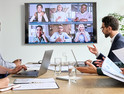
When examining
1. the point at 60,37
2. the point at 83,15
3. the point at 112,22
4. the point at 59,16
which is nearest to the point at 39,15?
the point at 59,16

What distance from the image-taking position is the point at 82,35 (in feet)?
15.6

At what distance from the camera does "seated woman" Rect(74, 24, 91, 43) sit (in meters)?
4.74

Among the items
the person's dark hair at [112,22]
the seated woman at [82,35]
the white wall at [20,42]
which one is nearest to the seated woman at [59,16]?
the seated woman at [82,35]

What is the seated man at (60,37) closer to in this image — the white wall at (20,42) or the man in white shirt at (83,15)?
the white wall at (20,42)

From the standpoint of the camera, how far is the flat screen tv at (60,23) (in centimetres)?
475

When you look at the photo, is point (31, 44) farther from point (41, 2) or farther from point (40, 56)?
point (41, 2)

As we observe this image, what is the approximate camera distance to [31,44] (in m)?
4.79

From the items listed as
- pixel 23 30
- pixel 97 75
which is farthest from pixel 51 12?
pixel 97 75

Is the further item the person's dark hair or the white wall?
the white wall

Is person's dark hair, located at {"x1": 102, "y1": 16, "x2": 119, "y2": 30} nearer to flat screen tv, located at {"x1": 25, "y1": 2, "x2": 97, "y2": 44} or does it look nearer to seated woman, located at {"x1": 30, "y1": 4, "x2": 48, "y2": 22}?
flat screen tv, located at {"x1": 25, "y1": 2, "x2": 97, "y2": 44}

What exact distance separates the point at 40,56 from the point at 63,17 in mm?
1020

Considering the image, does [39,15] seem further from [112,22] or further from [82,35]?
[112,22]

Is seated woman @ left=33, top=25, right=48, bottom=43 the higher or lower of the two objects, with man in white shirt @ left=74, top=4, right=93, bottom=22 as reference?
lower

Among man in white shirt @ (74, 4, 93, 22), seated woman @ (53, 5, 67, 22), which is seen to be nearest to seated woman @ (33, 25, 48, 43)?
seated woman @ (53, 5, 67, 22)
